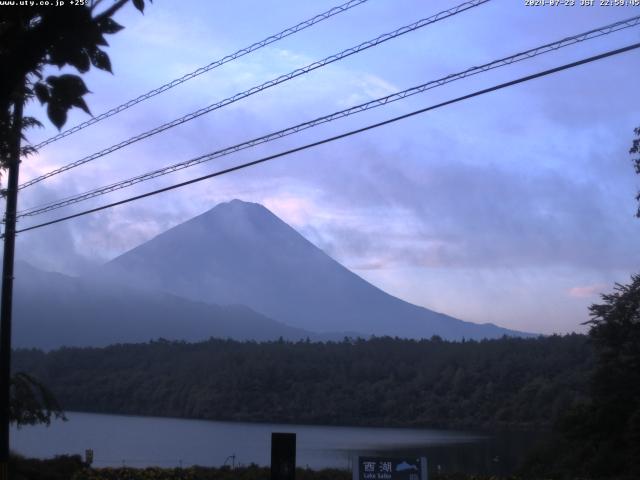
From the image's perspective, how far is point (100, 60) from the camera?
5418mm

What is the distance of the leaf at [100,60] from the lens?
536 cm

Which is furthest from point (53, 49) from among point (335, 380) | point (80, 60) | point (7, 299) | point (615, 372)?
point (335, 380)

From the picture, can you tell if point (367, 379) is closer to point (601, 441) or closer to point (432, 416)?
point (432, 416)

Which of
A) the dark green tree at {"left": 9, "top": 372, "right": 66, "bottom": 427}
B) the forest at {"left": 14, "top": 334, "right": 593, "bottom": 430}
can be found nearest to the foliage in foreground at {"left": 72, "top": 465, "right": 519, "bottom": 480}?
the dark green tree at {"left": 9, "top": 372, "right": 66, "bottom": 427}

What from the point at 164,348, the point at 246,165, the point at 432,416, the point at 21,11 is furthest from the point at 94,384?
the point at 21,11

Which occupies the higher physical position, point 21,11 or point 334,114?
point 334,114

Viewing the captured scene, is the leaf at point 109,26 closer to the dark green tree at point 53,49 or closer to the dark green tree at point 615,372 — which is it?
the dark green tree at point 53,49

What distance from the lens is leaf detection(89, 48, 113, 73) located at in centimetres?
536

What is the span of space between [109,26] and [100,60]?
231 mm

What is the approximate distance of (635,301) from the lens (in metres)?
30.7

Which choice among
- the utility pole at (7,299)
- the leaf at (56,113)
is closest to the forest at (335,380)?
the utility pole at (7,299)

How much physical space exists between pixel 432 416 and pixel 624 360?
178 ft

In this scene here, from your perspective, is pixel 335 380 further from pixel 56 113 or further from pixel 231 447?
pixel 56 113

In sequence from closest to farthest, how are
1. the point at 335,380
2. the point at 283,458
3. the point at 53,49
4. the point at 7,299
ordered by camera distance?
the point at 53,49, the point at 283,458, the point at 7,299, the point at 335,380
